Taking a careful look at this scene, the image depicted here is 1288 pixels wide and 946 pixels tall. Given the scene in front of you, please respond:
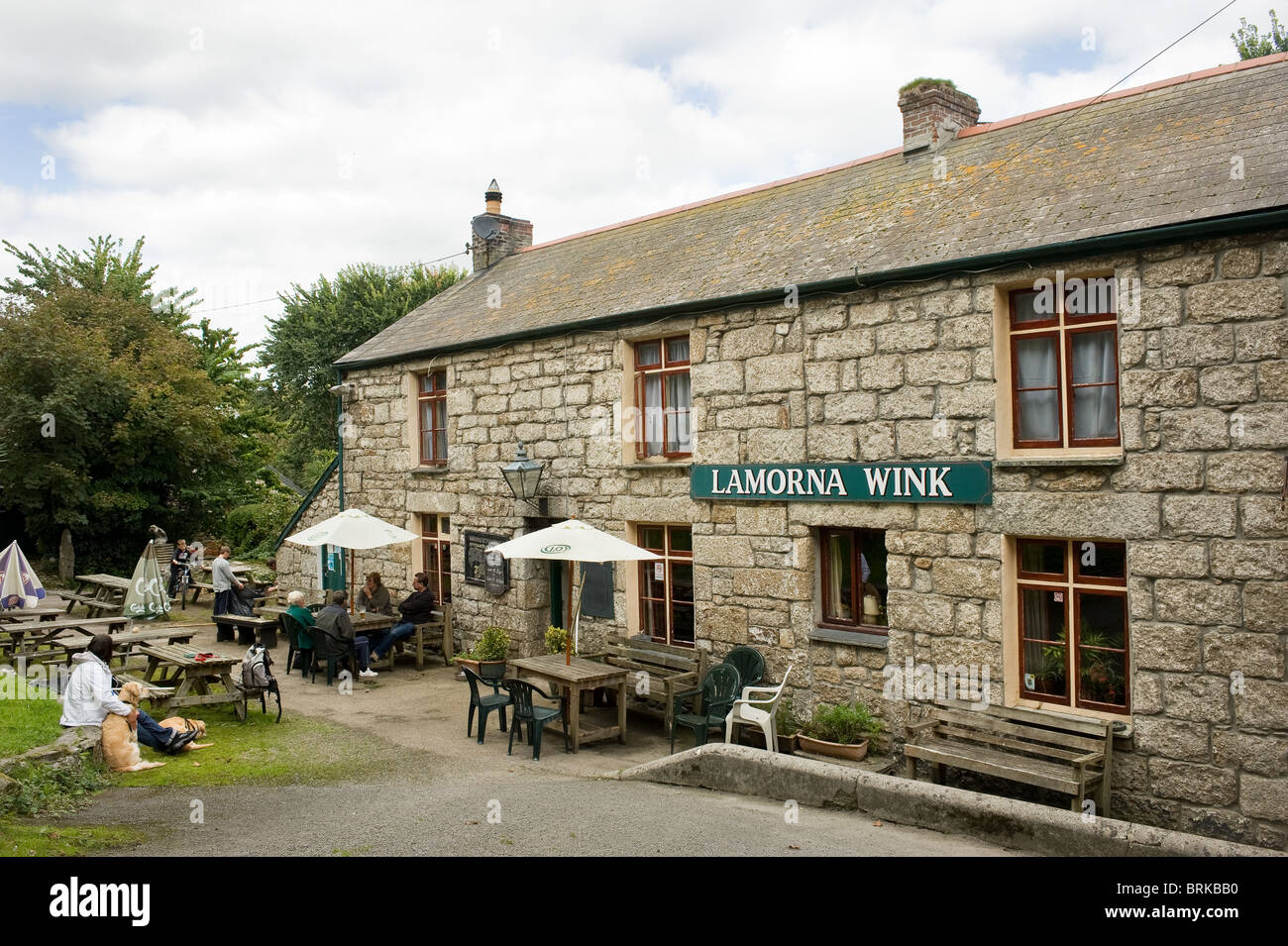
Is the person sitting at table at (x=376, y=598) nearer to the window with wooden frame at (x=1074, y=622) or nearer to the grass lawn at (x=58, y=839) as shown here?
the grass lawn at (x=58, y=839)

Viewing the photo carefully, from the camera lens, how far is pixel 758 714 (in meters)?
9.20

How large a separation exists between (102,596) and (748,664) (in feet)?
39.6

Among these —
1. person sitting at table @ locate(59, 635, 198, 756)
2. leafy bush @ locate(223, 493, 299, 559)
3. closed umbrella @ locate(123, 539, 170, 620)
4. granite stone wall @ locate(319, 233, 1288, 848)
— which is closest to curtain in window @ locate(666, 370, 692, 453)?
granite stone wall @ locate(319, 233, 1288, 848)

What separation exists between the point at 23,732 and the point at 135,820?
264cm

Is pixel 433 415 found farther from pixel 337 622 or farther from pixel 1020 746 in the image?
pixel 1020 746

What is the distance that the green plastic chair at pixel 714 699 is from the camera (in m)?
9.28

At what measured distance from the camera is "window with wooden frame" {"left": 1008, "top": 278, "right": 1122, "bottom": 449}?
789cm

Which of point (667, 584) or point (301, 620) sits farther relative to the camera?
point (301, 620)

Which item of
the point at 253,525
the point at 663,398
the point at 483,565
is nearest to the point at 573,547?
the point at 663,398

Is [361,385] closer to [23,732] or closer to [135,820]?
[23,732]

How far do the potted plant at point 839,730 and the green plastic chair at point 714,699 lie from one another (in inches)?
30.9

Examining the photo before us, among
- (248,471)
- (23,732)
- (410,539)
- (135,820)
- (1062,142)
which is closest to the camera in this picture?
(135,820)
